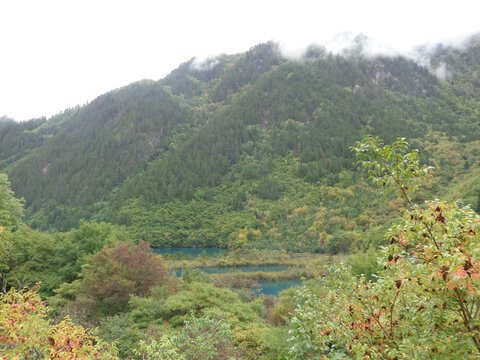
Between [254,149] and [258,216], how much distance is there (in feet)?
136

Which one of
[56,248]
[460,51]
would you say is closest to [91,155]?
[56,248]

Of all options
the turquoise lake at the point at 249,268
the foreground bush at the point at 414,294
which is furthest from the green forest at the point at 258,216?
the turquoise lake at the point at 249,268

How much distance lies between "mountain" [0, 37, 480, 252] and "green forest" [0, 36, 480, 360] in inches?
31.1

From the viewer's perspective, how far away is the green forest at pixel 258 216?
3.68 m

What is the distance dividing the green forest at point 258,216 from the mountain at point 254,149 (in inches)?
31.1

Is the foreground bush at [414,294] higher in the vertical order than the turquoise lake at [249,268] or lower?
higher

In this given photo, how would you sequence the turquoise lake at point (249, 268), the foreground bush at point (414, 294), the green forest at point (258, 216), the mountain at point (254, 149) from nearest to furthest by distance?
the foreground bush at point (414, 294)
the green forest at point (258, 216)
the turquoise lake at point (249, 268)
the mountain at point (254, 149)

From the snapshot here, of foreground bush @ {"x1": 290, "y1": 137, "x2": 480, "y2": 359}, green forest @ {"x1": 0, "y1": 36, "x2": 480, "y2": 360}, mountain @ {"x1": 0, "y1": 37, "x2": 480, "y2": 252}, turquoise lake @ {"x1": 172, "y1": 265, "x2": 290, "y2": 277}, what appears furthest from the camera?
mountain @ {"x1": 0, "y1": 37, "x2": 480, "y2": 252}

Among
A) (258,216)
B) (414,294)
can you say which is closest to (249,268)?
(258,216)

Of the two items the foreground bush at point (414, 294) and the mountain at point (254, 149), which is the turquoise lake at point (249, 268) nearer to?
the mountain at point (254, 149)

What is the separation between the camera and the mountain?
85.6 meters

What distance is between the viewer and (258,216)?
90312 millimetres

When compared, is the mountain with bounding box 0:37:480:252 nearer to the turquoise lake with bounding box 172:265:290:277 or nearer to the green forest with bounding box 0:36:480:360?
the green forest with bounding box 0:36:480:360

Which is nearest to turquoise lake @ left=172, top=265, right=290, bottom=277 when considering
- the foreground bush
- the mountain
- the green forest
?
the green forest
